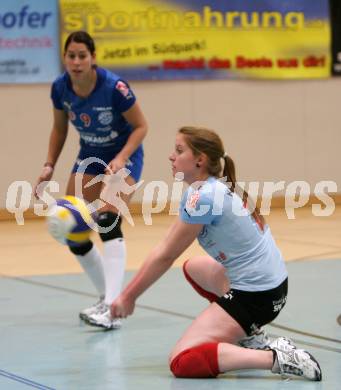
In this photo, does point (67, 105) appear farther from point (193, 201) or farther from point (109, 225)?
point (193, 201)

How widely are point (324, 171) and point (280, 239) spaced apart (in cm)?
263

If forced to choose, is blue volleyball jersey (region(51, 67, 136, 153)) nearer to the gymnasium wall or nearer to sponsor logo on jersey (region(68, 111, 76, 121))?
sponsor logo on jersey (region(68, 111, 76, 121))

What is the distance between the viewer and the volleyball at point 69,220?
5.38 meters

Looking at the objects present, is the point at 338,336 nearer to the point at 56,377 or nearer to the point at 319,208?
the point at 56,377

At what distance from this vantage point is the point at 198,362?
14.9 feet

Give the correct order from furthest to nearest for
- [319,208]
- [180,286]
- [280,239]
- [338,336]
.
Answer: [319,208], [280,239], [180,286], [338,336]

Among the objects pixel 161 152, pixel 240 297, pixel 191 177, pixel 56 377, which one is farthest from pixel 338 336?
pixel 161 152

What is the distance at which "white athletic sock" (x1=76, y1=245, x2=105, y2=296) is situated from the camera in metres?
6.08

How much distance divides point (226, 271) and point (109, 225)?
4.11ft

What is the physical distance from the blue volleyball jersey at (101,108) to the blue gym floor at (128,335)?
1109 mm

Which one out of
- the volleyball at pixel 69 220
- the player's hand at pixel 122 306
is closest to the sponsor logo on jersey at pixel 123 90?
the volleyball at pixel 69 220

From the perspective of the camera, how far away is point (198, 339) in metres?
4.61

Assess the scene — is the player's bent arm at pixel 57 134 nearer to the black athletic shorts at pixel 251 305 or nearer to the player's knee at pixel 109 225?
the player's knee at pixel 109 225

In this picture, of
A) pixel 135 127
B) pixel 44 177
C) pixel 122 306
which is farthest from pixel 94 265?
pixel 122 306
